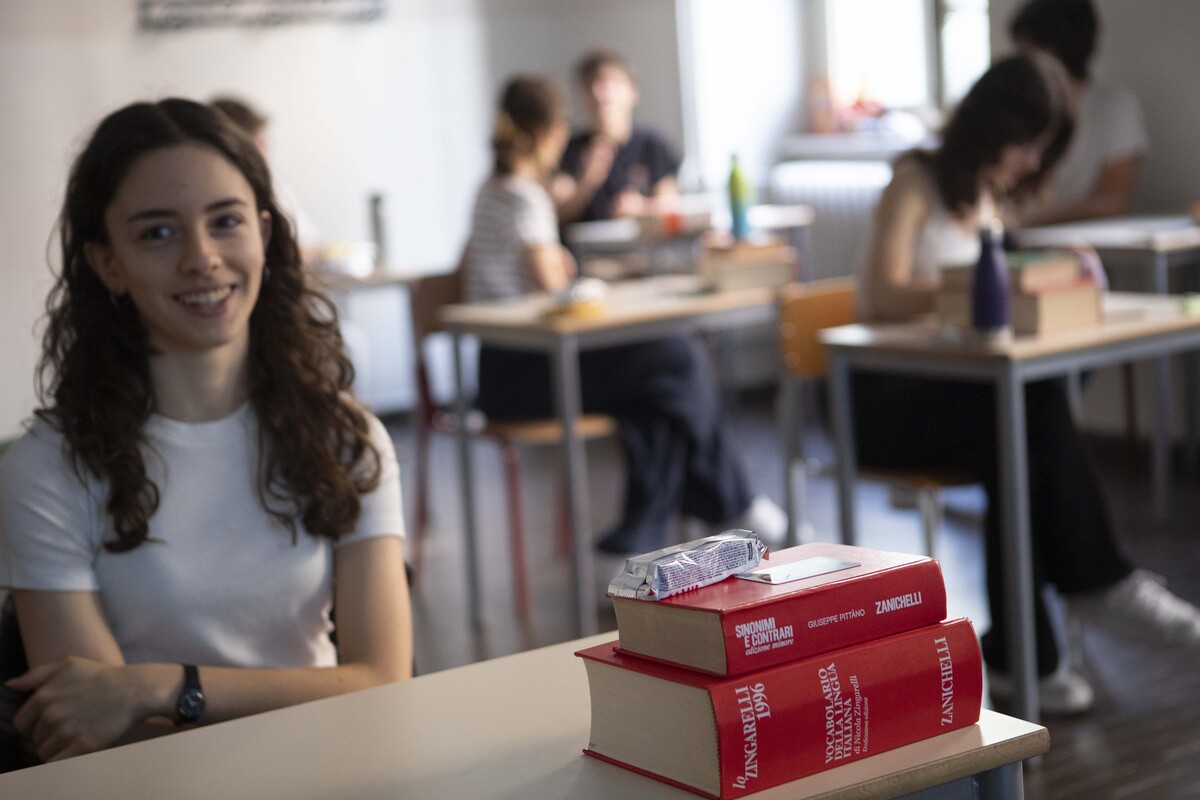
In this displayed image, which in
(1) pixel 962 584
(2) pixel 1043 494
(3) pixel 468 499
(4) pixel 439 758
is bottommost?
(1) pixel 962 584

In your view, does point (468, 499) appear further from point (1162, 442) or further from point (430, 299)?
point (1162, 442)

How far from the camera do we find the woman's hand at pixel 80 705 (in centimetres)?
125

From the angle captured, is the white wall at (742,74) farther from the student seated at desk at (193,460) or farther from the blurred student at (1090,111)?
the student seated at desk at (193,460)

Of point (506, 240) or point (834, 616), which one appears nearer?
point (834, 616)

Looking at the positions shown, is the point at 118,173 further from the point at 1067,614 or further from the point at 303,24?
the point at 303,24

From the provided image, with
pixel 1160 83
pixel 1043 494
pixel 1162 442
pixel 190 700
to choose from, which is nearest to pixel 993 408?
pixel 1043 494

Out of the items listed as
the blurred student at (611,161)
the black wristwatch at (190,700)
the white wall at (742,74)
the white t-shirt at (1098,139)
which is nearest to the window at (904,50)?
the white wall at (742,74)

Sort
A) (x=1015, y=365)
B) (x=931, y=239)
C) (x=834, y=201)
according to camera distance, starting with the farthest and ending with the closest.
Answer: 1. (x=834, y=201)
2. (x=931, y=239)
3. (x=1015, y=365)

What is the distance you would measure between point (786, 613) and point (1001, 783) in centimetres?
20

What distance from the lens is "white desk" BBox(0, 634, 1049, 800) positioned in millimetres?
925

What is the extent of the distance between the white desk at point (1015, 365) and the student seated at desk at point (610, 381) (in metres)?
0.90

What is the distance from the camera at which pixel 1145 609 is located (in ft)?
8.64

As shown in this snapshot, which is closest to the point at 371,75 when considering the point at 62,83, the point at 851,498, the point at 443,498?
the point at 62,83

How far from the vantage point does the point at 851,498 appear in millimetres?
2783
